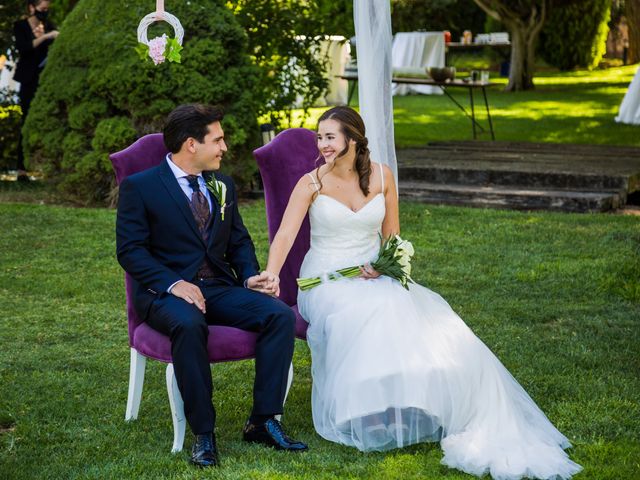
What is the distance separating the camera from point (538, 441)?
419 centimetres

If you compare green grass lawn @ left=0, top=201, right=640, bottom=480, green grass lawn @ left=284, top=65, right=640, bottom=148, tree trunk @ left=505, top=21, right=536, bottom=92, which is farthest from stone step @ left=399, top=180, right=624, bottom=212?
tree trunk @ left=505, top=21, right=536, bottom=92

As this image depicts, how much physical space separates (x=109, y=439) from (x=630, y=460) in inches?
83.7

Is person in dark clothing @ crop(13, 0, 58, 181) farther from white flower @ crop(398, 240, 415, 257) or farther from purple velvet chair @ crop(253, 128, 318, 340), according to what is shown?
white flower @ crop(398, 240, 415, 257)

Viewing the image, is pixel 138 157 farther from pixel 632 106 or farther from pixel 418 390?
pixel 632 106

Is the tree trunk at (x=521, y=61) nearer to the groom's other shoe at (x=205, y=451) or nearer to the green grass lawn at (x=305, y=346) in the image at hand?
the green grass lawn at (x=305, y=346)

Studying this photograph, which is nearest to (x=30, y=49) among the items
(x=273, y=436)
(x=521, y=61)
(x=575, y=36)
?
(x=273, y=436)

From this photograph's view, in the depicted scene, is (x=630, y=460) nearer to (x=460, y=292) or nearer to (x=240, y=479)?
(x=240, y=479)

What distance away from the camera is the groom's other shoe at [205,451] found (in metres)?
4.07

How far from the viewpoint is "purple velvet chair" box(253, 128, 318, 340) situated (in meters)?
5.15

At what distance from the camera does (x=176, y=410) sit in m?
4.21

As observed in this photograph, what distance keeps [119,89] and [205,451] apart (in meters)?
5.96

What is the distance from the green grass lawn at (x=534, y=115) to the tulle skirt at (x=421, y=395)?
7.67 m

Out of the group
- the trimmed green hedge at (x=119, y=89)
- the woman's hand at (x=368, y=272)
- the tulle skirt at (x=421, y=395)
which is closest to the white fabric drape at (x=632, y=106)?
the trimmed green hedge at (x=119, y=89)

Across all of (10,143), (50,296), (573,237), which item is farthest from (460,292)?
(10,143)
